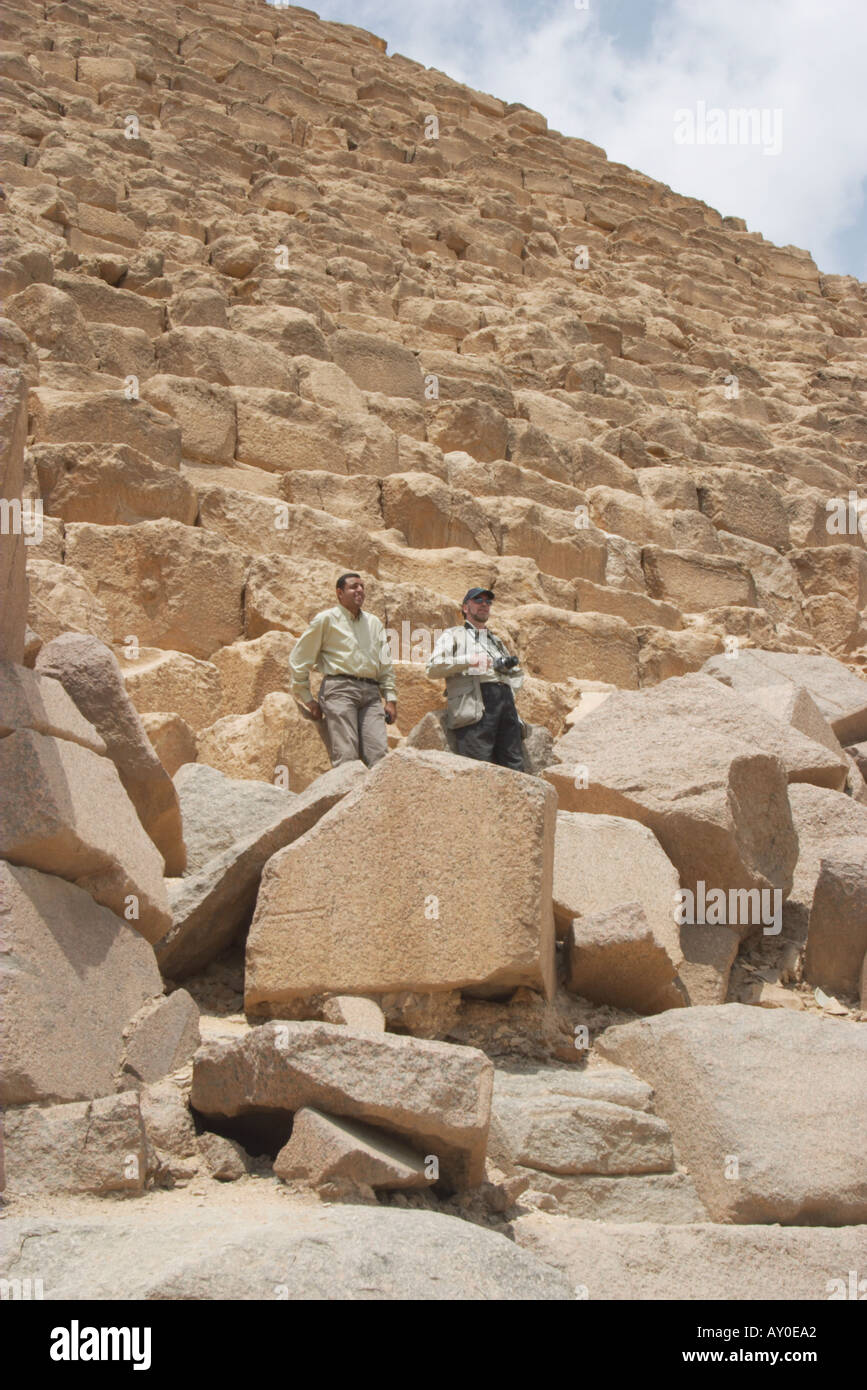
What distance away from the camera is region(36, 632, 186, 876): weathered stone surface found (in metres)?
3.56

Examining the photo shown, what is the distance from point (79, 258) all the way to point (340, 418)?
7.11 feet

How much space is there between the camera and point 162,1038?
9.85 ft

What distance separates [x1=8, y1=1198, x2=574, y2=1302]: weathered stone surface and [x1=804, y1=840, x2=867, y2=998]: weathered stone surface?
7.16 feet

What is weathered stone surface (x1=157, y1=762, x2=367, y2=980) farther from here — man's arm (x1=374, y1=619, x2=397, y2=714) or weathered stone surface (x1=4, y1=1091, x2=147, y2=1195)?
man's arm (x1=374, y1=619, x2=397, y2=714)

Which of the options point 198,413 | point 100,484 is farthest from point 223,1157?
point 198,413

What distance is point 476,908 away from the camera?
128 inches

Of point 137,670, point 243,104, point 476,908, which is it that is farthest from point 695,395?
point 476,908

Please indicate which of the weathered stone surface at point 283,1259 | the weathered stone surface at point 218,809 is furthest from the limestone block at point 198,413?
the weathered stone surface at point 283,1259

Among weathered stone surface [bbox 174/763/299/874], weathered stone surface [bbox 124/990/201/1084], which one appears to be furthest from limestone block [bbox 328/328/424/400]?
weathered stone surface [bbox 124/990/201/1084]

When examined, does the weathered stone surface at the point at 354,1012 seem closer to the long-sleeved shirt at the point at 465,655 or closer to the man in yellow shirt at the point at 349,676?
the man in yellow shirt at the point at 349,676

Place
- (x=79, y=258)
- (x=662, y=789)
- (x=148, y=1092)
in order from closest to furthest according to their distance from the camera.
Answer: (x=148, y=1092) < (x=662, y=789) < (x=79, y=258)

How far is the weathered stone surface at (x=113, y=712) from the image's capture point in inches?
140

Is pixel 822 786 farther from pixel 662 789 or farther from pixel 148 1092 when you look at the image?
pixel 148 1092

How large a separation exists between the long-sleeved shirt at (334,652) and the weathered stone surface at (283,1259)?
9.14 ft
